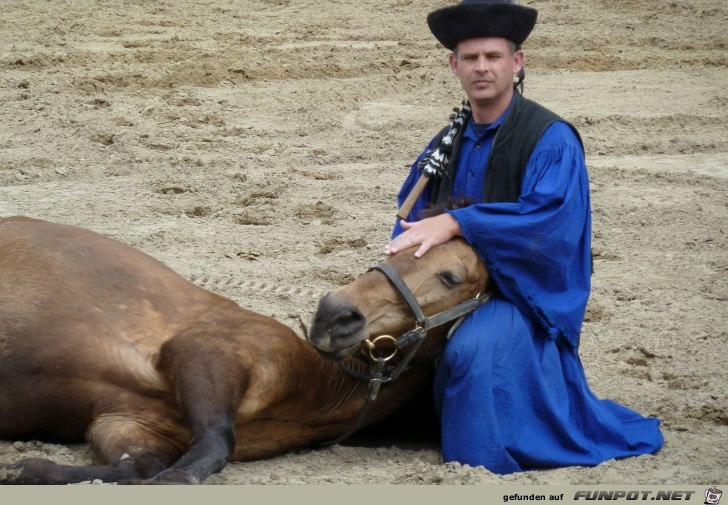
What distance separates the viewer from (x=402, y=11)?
1307cm

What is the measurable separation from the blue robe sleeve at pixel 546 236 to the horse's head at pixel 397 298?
3.6 inches

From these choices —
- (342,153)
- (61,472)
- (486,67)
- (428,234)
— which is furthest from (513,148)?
(342,153)

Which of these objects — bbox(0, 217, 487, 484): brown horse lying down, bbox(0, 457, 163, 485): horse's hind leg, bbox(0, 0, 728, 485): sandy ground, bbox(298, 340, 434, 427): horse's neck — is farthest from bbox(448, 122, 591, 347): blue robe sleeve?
bbox(0, 457, 163, 485): horse's hind leg

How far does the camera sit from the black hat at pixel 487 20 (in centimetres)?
394

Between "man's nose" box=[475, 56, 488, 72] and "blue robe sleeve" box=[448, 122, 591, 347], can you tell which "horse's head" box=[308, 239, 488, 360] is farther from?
"man's nose" box=[475, 56, 488, 72]

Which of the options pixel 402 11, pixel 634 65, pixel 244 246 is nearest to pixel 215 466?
pixel 244 246

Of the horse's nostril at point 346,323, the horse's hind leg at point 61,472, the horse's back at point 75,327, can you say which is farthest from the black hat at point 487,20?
the horse's hind leg at point 61,472

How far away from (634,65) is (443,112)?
259 cm

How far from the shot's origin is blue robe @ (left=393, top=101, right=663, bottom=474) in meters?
3.72

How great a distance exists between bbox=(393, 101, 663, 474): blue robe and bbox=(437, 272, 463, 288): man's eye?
0.14 metres

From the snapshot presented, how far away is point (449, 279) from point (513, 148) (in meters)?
0.63

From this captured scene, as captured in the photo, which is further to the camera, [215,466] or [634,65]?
[634,65]

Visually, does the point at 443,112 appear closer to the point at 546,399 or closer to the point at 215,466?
the point at 546,399

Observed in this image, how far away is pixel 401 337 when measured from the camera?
3.58 meters
